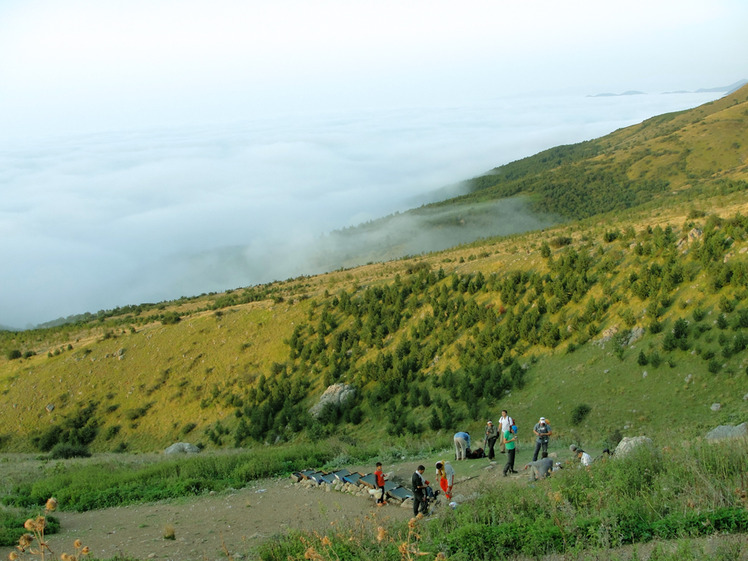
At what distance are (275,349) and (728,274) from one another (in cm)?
2363

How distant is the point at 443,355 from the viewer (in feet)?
85.6

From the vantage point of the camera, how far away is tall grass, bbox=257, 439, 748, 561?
6703 mm

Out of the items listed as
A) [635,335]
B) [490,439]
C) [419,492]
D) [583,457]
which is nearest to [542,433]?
[583,457]

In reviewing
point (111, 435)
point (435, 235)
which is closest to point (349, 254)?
point (435, 235)

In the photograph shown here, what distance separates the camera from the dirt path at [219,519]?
9.92 meters

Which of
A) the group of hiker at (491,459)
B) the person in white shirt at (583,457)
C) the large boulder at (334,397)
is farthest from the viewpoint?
the large boulder at (334,397)

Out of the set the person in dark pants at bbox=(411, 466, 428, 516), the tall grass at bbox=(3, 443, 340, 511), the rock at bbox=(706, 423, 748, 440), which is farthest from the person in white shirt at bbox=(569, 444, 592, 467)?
the tall grass at bbox=(3, 443, 340, 511)

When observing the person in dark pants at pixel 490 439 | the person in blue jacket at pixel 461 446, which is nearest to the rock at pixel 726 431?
the person in dark pants at pixel 490 439

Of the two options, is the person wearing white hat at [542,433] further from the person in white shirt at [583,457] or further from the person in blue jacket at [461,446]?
the person in blue jacket at [461,446]

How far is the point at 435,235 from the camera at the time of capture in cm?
10825

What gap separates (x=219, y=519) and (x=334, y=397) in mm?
14377

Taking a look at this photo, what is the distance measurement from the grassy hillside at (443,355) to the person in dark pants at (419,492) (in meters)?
7.45

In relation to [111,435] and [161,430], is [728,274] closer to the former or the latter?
[161,430]

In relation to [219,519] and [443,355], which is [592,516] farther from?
[443,355]
